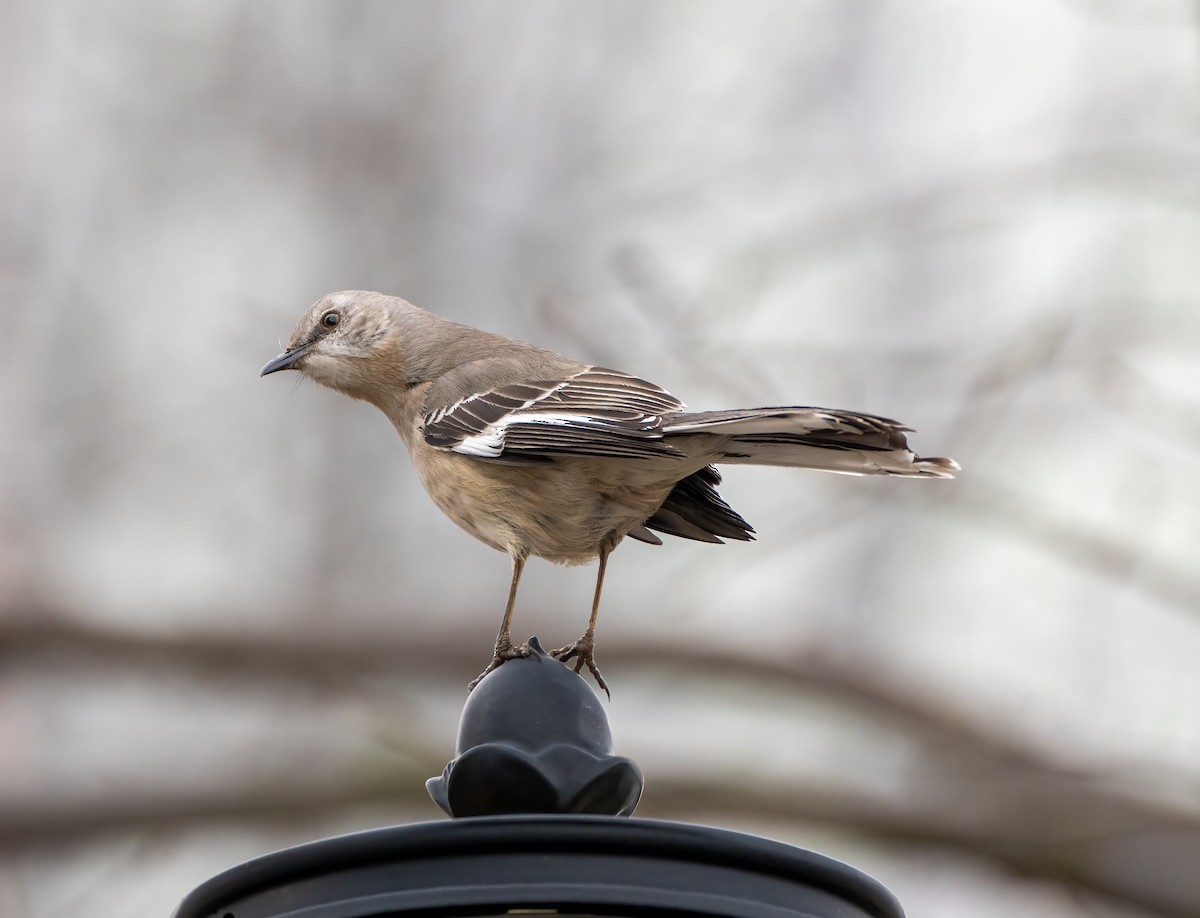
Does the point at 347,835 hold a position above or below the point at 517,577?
below

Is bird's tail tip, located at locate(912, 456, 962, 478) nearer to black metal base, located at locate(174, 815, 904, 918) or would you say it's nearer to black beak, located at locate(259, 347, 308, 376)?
black metal base, located at locate(174, 815, 904, 918)

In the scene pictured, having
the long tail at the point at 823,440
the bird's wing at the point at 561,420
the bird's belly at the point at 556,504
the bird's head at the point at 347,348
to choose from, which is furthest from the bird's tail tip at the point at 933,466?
the bird's head at the point at 347,348

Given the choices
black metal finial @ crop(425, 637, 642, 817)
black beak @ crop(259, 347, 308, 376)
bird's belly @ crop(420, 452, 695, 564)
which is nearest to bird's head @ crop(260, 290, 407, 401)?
black beak @ crop(259, 347, 308, 376)

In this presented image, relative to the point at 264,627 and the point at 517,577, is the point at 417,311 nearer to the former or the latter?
the point at 517,577

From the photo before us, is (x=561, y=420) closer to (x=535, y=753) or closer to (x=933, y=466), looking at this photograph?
(x=933, y=466)

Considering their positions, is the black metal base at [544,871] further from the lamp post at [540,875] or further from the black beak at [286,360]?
the black beak at [286,360]

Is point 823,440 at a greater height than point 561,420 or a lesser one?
lesser

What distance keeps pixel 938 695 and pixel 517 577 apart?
4.02 meters

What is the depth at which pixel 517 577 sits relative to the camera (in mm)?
3775

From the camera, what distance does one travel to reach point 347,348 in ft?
15.8

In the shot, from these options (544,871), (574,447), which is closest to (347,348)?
(574,447)

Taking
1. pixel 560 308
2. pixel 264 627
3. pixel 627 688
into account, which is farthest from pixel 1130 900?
pixel 264 627

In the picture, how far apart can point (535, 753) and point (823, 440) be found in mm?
1366

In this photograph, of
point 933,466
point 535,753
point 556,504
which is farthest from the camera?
point 556,504
